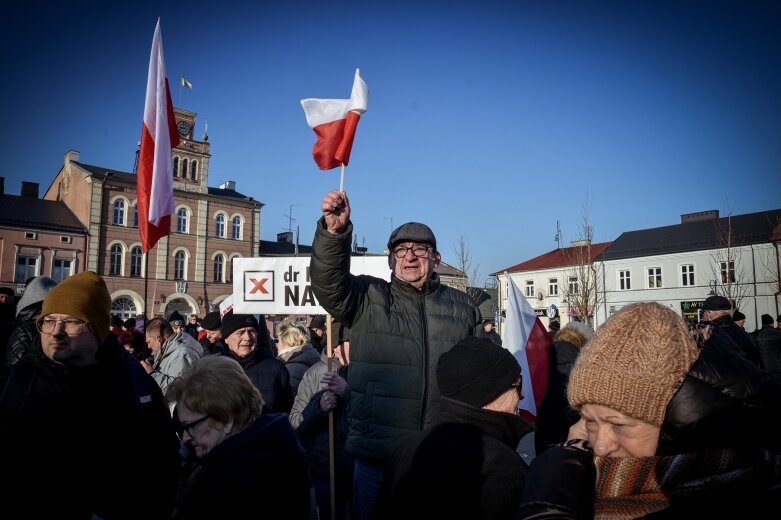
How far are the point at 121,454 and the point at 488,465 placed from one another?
2.04 metres

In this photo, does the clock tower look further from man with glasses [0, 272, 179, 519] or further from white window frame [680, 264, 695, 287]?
man with glasses [0, 272, 179, 519]

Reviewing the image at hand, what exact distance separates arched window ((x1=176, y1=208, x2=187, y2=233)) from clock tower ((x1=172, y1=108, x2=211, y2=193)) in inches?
87.4

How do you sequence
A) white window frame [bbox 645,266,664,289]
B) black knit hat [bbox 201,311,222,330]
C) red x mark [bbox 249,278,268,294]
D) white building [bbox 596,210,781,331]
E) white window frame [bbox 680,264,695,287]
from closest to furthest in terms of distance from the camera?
red x mark [bbox 249,278,268,294]
black knit hat [bbox 201,311,222,330]
white building [bbox 596,210,781,331]
white window frame [bbox 680,264,695,287]
white window frame [bbox 645,266,664,289]

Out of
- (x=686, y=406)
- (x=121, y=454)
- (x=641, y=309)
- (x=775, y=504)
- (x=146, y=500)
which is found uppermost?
(x=641, y=309)

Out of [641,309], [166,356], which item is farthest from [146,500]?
[166,356]

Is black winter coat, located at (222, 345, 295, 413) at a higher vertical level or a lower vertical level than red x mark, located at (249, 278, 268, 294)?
lower

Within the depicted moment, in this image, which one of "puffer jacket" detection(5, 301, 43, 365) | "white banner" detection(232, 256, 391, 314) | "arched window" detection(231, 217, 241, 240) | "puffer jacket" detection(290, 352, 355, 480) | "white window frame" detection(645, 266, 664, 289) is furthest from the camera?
"arched window" detection(231, 217, 241, 240)

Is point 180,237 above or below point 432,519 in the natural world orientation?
above

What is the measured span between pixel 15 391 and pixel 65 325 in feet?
1.37

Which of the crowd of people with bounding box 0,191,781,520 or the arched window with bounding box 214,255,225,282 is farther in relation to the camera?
the arched window with bounding box 214,255,225,282

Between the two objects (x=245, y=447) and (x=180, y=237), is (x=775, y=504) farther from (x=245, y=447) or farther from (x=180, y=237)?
(x=180, y=237)

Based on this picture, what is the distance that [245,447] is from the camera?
2.40m

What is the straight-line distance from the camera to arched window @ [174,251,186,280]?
1746 inches

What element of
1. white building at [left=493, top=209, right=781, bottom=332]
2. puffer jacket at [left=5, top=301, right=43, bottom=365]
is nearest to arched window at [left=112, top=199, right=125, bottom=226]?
white building at [left=493, top=209, right=781, bottom=332]
